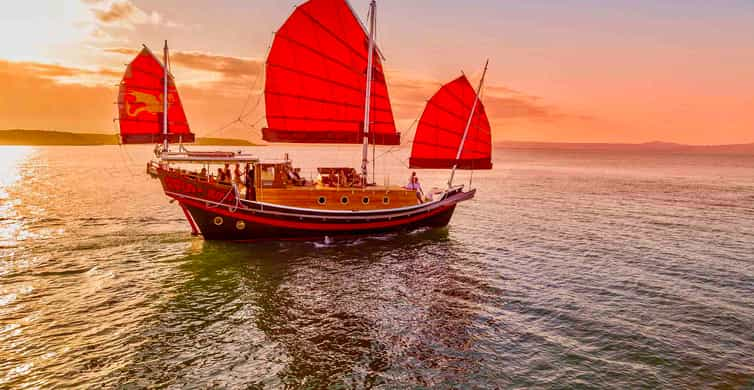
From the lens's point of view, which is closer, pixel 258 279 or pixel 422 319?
pixel 422 319

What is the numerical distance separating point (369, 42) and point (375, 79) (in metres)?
1.99

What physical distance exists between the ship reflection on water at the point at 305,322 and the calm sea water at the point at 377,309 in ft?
0.19

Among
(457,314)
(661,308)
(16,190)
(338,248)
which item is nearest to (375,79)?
(338,248)

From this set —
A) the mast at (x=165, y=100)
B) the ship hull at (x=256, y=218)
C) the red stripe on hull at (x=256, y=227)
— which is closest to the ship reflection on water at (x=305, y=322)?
the red stripe on hull at (x=256, y=227)

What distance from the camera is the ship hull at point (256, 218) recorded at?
20469 millimetres

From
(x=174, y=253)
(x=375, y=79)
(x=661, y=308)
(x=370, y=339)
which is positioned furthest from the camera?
(x=375, y=79)

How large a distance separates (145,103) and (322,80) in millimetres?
12164

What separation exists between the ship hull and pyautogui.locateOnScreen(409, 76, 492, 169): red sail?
14.7ft

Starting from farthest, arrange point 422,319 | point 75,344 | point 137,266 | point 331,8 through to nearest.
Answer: point 331,8, point 137,266, point 422,319, point 75,344

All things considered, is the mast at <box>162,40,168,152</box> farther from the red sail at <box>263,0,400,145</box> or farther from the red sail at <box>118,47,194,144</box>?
the red sail at <box>263,0,400,145</box>

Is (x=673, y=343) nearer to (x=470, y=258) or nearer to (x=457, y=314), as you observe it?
(x=457, y=314)

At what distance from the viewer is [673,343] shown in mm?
12070

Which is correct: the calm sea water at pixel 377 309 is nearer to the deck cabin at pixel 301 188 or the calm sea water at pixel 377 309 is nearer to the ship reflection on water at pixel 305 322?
the ship reflection on water at pixel 305 322

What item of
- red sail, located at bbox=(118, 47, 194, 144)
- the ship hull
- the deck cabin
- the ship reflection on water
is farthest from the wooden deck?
red sail, located at bbox=(118, 47, 194, 144)
